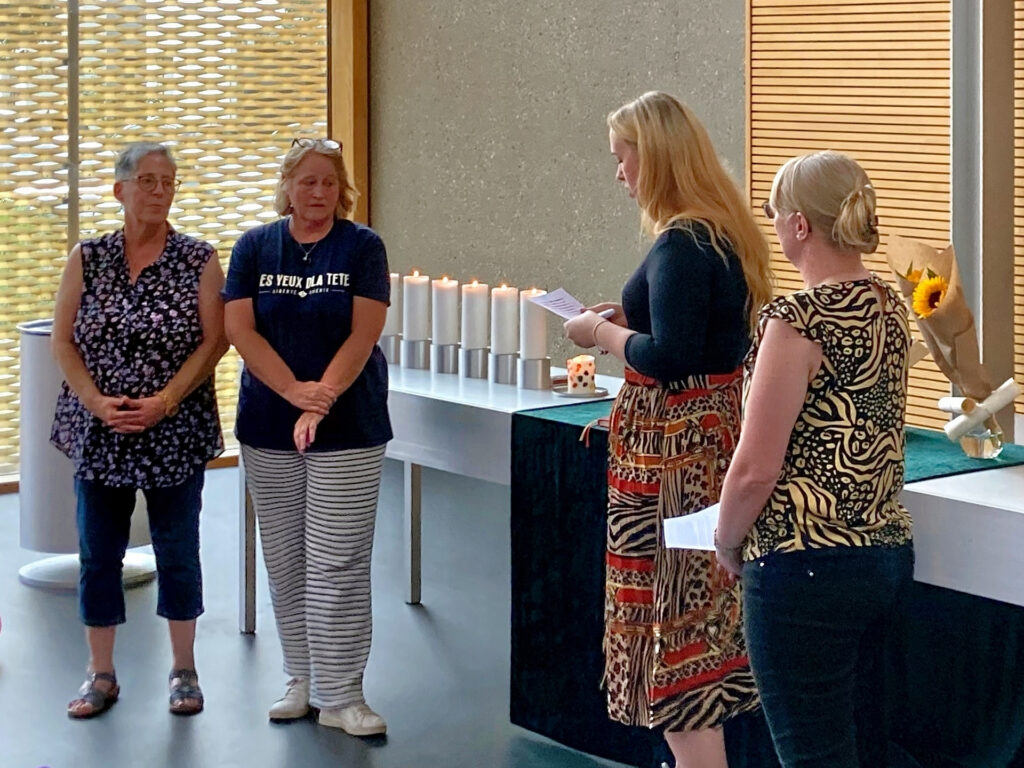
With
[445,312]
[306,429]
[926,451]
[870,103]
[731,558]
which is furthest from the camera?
[870,103]

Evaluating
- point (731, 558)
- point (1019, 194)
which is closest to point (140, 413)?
point (731, 558)

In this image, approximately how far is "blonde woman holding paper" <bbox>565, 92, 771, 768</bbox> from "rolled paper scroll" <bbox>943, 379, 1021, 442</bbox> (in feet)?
1.64

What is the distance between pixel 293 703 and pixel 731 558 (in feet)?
5.81

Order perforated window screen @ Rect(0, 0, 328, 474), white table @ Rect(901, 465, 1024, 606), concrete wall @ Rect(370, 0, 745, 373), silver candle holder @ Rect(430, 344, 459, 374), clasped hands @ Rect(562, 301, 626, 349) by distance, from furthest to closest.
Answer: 1. perforated window screen @ Rect(0, 0, 328, 474)
2. concrete wall @ Rect(370, 0, 745, 373)
3. silver candle holder @ Rect(430, 344, 459, 374)
4. clasped hands @ Rect(562, 301, 626, 349)
5. white table @ Rect(901, 465, 1024, 606)

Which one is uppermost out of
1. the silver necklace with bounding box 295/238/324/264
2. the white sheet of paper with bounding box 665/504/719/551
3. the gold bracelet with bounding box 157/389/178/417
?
the silver necklace with bounding box 295/238/324/264

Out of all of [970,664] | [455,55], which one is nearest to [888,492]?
[970,664]

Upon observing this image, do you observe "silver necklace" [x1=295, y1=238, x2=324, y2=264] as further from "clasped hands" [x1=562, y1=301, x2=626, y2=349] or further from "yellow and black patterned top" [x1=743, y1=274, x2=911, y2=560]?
"yellow and black patterned top" [x1=743, y1=274, x2=911, y2=560]

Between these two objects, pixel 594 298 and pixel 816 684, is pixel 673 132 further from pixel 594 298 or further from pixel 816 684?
pixel 594 298

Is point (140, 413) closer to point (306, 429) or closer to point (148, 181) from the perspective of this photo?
point (306, 429)

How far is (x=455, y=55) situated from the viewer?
6.96 m

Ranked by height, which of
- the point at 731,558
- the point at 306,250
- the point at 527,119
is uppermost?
the point at 527,119

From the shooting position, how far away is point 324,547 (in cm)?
364

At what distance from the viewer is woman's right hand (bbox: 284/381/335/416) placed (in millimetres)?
3520

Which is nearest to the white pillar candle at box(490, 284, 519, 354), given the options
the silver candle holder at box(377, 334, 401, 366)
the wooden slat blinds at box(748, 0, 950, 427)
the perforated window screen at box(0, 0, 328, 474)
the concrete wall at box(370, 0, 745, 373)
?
the silver candle holder at box(377, 334, 401, 366)
